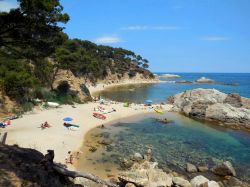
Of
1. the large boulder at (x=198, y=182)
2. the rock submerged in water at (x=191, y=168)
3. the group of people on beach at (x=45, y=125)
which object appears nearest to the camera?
the large boulder at (x=198, y=182)

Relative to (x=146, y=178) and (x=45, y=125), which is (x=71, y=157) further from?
(x=45, y=125)

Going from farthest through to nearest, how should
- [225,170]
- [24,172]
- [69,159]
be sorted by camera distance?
[69,159] < [225,170] < [24,172]

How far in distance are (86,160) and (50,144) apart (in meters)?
4.30

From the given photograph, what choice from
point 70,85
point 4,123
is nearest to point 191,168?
point 4,123

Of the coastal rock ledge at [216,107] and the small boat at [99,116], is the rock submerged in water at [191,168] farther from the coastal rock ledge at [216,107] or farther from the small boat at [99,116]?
the coastal rock ledge at [216,107]

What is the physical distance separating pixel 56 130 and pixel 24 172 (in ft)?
64.7

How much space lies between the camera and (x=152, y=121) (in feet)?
141

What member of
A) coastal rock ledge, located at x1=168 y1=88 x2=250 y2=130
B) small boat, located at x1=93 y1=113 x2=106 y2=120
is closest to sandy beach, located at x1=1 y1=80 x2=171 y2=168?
small boat, located at x1=93 y1=113 x2=106 y2=120

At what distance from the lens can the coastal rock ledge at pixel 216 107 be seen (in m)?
43.2

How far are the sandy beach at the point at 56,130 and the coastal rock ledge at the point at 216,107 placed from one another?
1233cm

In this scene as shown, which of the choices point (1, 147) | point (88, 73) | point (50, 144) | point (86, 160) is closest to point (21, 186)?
point (1, 147)

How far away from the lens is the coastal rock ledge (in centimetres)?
4316

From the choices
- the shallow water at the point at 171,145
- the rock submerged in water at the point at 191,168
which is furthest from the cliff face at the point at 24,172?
the rock submerged in water at the point at 191,168

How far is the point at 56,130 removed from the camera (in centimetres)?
3075
